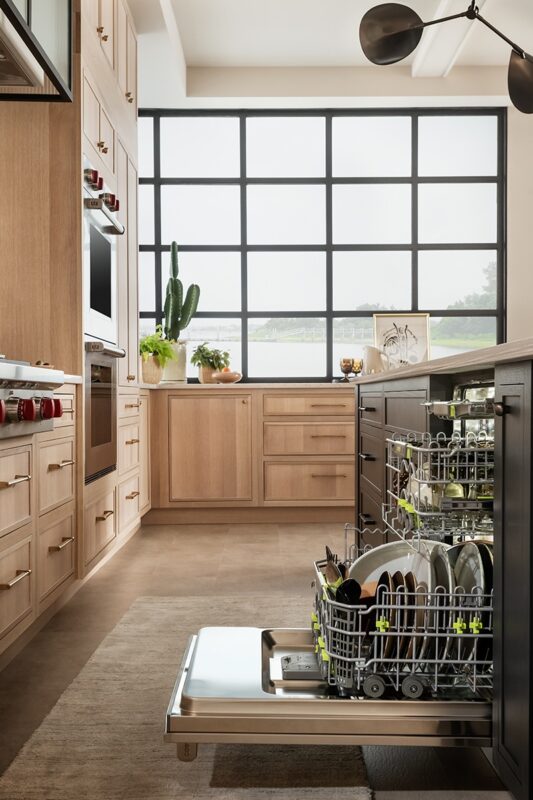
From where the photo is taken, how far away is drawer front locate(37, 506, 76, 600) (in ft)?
7.57

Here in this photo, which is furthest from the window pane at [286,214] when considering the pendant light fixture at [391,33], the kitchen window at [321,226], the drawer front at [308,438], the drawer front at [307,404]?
the pendant light fixture at [391,33]

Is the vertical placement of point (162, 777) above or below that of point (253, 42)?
below

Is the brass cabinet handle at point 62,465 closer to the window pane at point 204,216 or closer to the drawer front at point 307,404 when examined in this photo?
the drawer front at point 307,404

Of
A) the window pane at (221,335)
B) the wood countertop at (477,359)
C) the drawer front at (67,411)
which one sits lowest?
the drawer front at (67,411)

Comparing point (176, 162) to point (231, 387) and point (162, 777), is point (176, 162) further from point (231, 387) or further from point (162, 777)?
point (162, 777)

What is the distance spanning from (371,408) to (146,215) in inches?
122

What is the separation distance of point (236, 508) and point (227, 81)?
292cm

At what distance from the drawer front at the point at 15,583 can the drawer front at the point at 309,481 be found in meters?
2.54

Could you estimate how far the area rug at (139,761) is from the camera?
141cm

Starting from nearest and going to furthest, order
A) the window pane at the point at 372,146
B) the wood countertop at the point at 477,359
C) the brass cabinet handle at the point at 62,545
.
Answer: the wood countertop at the point at 477,359 → the brass cabinet handle at the point at 62,545 → the window pane at the point at 372,146

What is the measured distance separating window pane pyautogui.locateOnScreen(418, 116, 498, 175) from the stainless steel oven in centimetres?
314

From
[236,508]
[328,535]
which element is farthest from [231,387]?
[328,535]

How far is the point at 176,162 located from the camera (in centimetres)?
531

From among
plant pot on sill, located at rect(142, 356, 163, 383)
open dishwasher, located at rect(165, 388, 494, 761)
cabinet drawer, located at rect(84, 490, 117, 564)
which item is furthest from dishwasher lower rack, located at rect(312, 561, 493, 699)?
plant pot on sill, located at rect(142, 356, 163, 383)
